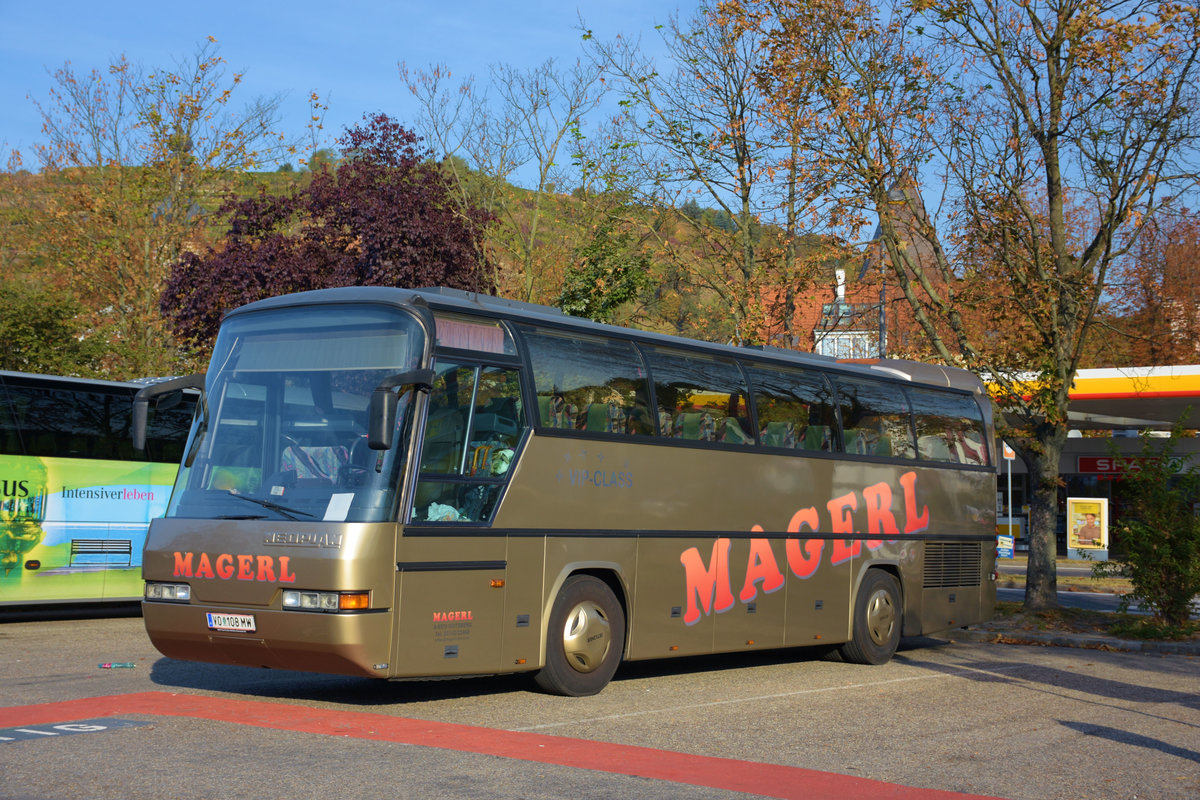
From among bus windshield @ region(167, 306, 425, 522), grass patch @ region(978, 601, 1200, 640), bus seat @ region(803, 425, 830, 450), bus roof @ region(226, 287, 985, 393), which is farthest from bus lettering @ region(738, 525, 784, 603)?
grass patch @ region(978, 601, 1200, 640)

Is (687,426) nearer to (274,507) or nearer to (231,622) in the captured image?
(274,507)

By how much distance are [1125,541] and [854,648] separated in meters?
5.27

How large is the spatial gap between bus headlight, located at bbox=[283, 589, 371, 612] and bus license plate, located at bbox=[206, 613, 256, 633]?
1.20ft

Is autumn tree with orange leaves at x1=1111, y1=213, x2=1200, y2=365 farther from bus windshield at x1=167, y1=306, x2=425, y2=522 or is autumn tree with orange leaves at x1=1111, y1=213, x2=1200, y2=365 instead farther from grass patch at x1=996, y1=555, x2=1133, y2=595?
bus windshield at x1=167, y1=306, x2=425, y2=522

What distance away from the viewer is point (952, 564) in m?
16.5

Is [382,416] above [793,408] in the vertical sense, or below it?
below

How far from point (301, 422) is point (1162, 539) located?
1264 cm

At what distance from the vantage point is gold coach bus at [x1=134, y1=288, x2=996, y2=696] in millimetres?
9172

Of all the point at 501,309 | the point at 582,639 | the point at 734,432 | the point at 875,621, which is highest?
the point at 501,309

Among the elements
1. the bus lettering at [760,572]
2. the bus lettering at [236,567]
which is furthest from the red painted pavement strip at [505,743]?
the bus lettering at [760,572]

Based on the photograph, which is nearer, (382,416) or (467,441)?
(382,416)

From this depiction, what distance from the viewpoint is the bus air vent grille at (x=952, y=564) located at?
16125 mm

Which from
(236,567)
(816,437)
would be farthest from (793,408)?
(236,567)

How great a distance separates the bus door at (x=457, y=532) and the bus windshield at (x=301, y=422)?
34 centimetres
